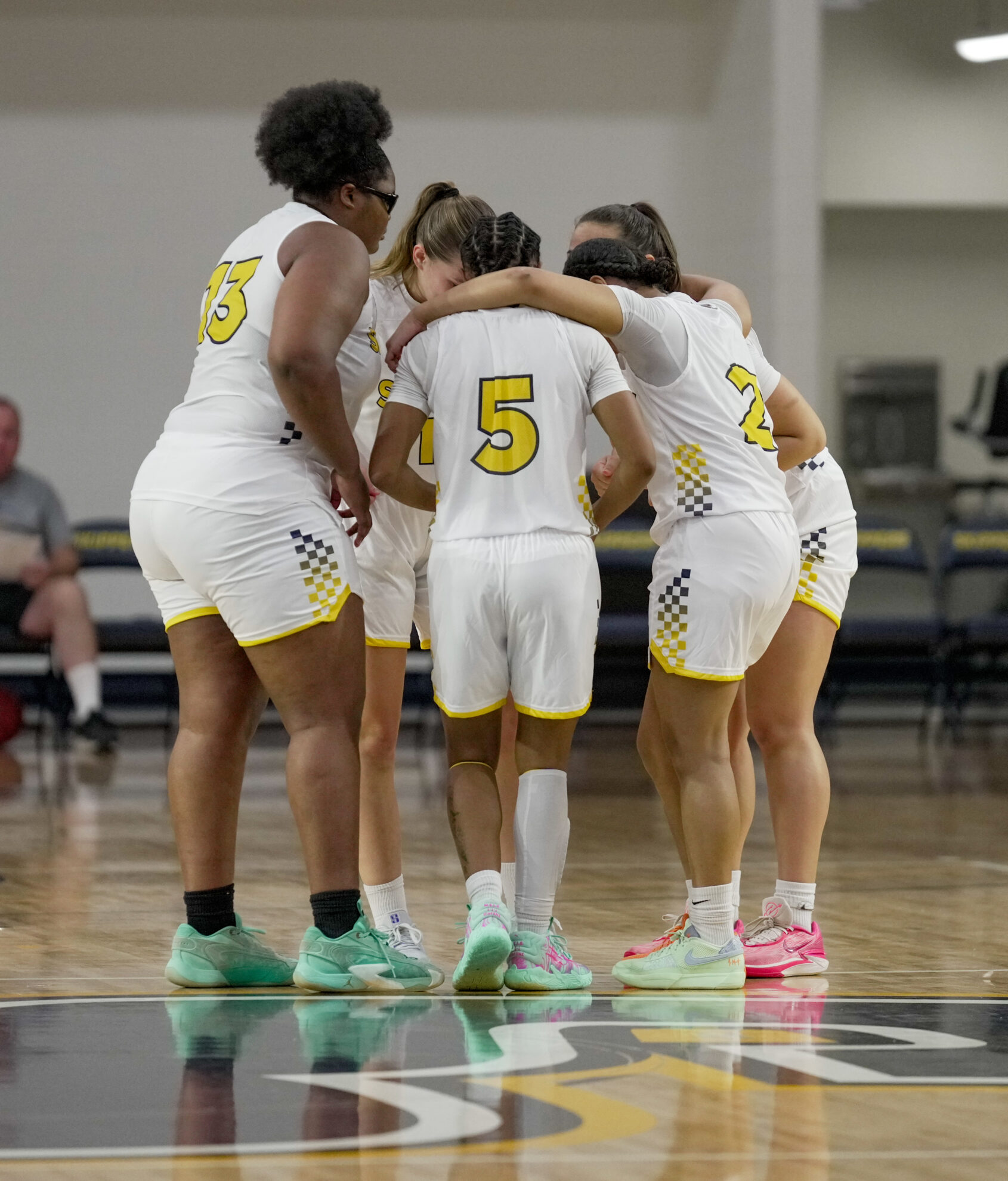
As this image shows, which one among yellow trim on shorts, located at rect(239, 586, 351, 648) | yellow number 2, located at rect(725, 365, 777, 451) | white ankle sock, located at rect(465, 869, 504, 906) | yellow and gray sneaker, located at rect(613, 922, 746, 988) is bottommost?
yellow and gray sneaker, located at rect(613, 922, 746, 988)

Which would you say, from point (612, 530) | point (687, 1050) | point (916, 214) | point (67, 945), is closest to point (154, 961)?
point (67, 945)

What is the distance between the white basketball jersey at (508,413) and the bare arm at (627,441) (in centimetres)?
3

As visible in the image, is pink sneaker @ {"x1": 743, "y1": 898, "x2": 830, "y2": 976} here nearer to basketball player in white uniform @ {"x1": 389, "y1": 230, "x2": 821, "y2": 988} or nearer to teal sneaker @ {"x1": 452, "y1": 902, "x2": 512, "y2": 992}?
basketball player in white uniform @ {"x1": 389, "y1": 230, "x2": 821, "y2": 988}

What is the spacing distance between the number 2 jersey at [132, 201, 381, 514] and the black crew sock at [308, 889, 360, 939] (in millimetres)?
679

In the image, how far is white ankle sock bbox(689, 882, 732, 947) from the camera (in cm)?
310

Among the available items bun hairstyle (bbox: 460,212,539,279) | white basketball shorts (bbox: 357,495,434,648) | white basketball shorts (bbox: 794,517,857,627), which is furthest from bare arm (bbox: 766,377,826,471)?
white basketball shorts (bbox: 357,495,434,648)

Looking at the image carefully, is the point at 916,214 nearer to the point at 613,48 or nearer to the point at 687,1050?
the point at 613,48

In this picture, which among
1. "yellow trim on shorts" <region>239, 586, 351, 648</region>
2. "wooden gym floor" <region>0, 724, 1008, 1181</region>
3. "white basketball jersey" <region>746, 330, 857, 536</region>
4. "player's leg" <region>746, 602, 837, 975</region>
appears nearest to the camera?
"wooden gym floor" <region>0, 724, 1008, 1181</region>

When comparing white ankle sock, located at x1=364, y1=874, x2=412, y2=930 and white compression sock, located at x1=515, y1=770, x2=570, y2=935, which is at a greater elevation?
white compression sock, located at x1=515, y1=770, x2=570, y2=935

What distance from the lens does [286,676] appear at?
3.01m

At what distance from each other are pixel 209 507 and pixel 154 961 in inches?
38.0

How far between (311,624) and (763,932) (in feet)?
3.65

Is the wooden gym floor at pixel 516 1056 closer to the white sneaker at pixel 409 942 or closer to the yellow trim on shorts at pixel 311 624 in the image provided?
the white sneaker at pixel 409 942

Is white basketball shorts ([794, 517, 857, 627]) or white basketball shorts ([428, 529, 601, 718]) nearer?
white basketball shorts ([428, 529, 601, 718])
